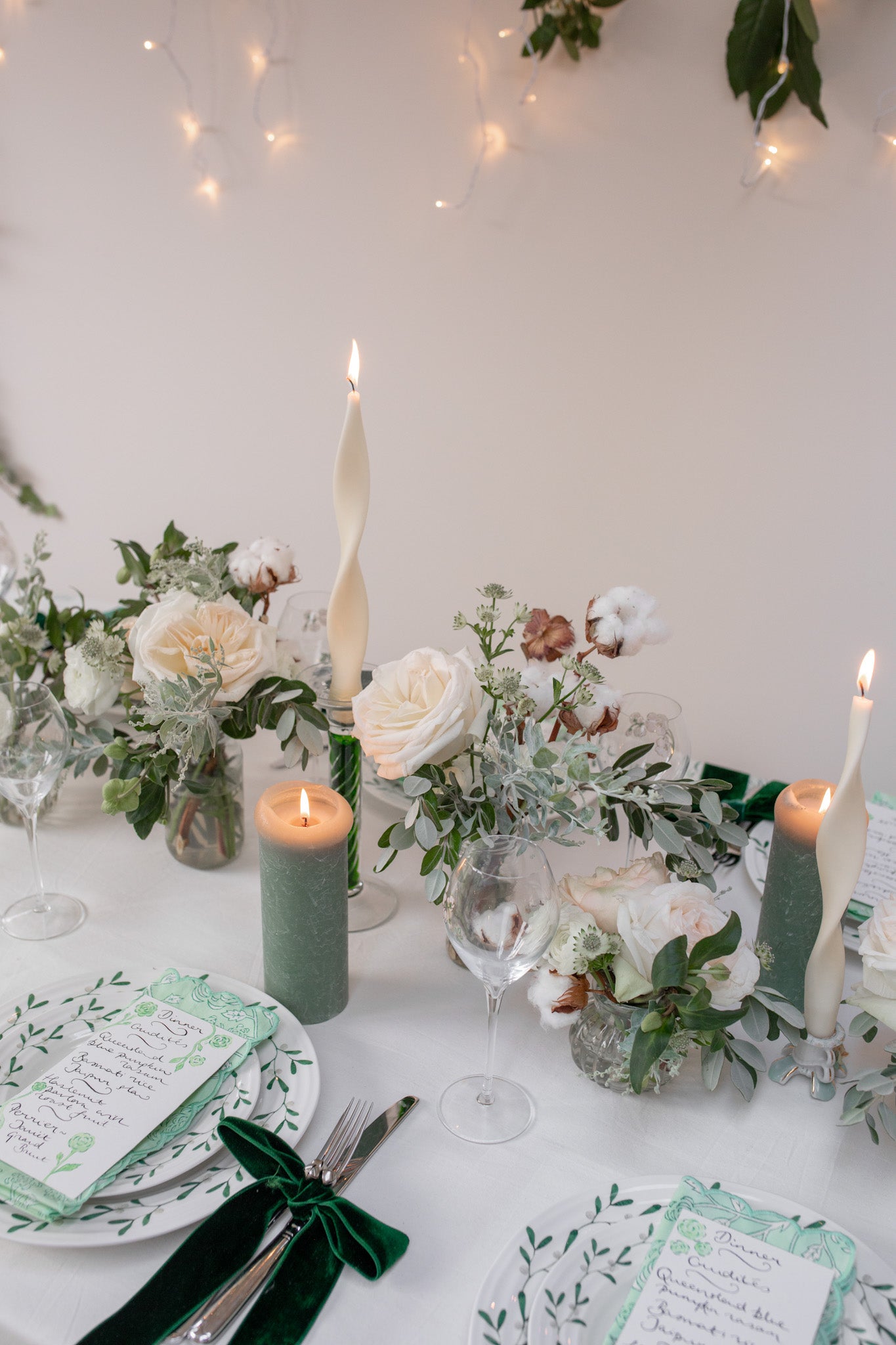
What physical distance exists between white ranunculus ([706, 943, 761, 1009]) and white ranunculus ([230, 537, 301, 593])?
59cm

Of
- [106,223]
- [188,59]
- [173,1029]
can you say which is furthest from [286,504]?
[173,1029]

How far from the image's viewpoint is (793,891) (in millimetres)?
864

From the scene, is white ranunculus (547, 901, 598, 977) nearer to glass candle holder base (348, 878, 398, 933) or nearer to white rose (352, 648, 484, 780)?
white rose (352, 648, 484, 780)

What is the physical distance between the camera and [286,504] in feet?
8.35

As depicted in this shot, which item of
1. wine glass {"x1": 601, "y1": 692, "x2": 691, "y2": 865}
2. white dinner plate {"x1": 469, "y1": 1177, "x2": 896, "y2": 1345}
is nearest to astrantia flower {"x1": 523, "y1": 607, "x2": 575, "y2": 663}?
wine glass {"x1": 601, "y1": 692, "x2": 691, "y2": 865}

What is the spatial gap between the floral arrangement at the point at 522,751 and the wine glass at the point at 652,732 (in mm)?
66

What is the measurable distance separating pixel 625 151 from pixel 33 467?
197 cm

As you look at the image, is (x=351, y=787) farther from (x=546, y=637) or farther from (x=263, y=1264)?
(x=263, y=1264)

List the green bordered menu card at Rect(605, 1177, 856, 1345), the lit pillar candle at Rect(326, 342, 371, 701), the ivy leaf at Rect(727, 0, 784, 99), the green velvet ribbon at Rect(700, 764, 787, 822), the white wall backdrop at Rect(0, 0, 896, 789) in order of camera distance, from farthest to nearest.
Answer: the white wall backdrop at Rect(0, 0, 896, 789)
the ivy leaf at Rect(727, 0, 784, 99)
the green velvet ribbon at Rect(700, 764, 787, 822)
the lit pillar candle at Rect(326, 342, 371, 701)
the green bordered menu card at Rect(605, 1177, 856, 1345)

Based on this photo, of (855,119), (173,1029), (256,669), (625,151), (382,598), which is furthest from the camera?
(382,598)

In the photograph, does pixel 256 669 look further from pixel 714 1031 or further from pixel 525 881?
pixel 714 1031

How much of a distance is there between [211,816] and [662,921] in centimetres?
55

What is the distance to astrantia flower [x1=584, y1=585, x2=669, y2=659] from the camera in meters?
0.85

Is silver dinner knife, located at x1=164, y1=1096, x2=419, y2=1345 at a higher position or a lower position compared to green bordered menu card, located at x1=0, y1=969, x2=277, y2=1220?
lower
